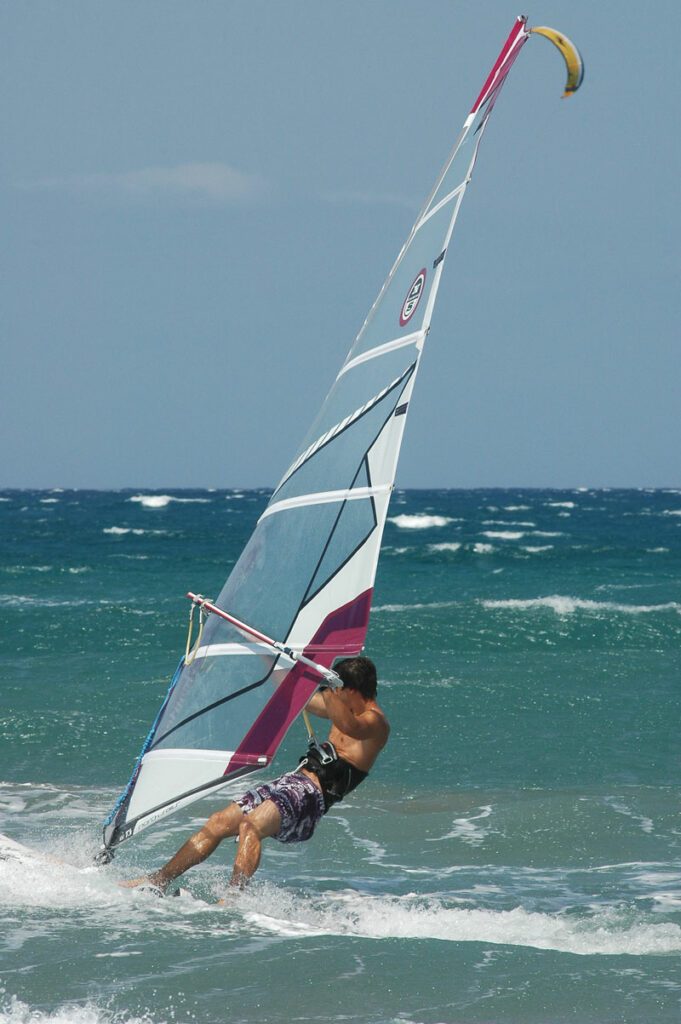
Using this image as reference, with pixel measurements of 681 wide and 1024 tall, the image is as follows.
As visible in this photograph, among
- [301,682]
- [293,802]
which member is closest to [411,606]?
[293,802]

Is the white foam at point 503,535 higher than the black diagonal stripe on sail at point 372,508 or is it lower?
lower

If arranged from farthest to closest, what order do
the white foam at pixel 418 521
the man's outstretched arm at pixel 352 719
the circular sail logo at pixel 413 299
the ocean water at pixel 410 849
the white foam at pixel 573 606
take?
the white foam at pixel 418 521 < the white foam at pixel 573 606 < the man's outstretched arm at pixel 352 719 < the circular sail logo at pixel 413 299 < the ocean water at pixel 410 849

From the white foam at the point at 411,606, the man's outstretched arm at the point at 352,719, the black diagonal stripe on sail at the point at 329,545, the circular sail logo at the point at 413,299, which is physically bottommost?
the white foam at the point at 411,606

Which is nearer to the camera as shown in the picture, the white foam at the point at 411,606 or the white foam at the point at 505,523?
the white foam at the point at 411,606

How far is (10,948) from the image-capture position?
492 cm

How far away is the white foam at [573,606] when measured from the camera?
18281 millimetres

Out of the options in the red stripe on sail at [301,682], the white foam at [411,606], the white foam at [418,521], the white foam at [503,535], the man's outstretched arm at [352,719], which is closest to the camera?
the red stripe on sail at [301,682]

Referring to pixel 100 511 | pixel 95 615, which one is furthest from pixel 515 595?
pixel 100 511

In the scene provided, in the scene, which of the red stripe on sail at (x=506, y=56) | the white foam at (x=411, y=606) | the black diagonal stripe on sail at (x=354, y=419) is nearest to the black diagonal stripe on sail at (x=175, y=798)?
the black diagonal stripe on sail at (x=354, y=419)

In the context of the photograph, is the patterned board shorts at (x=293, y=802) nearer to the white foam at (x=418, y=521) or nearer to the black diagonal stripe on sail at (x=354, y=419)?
the black diagonal stripe on sail at (x=354, y=419)

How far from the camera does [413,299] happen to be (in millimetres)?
5195

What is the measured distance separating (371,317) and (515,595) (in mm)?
16360

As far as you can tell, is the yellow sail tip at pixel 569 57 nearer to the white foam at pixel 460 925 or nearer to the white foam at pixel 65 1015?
the white foam at pixel 460 925

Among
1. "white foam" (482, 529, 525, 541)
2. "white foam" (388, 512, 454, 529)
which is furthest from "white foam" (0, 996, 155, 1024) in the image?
"white foam" (388, 512, 454, 529)
